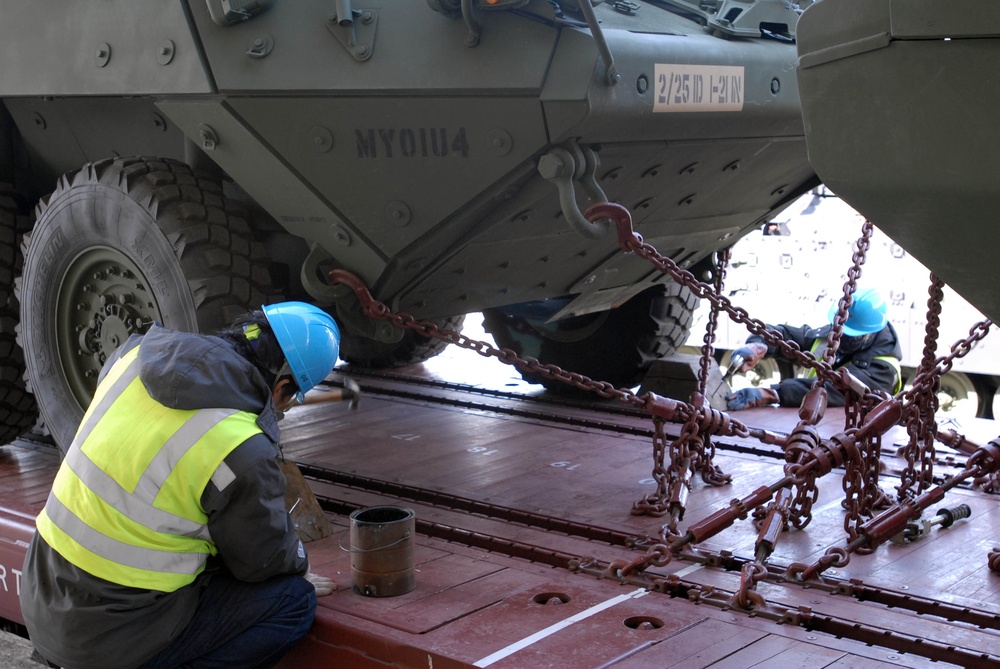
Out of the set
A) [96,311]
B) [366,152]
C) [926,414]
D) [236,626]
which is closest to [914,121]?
[236,626]

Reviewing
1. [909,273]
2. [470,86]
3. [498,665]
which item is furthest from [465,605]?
[909,273]

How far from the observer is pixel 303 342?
312cm

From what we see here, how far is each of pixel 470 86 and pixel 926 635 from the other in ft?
6.50

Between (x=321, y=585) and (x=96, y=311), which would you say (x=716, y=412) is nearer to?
(x=321, y=585)

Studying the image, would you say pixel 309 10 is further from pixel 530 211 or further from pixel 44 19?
pixel 44 19

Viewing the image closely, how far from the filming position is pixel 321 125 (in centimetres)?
386

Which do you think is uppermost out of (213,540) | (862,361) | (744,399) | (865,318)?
(213,540)

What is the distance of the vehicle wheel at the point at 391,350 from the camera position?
22.8ft

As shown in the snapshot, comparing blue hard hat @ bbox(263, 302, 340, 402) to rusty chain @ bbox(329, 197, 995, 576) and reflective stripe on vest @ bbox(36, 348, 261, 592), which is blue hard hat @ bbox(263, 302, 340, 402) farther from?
rusty chain @ bbox(329, 197, 995, 576)

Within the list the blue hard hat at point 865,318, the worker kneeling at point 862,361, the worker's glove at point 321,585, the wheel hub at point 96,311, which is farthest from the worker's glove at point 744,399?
the worker's glove at point 321,585

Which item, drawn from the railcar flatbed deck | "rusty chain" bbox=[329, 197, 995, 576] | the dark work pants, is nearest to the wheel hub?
the railcar flatbed deck

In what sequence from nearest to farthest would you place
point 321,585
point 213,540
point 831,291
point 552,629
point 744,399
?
point 213,540 → point 552,629 → point 321,585 → point 744,399 → point 831,291

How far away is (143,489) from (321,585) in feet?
2.44

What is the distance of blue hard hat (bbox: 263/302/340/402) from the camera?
10.3 ft
